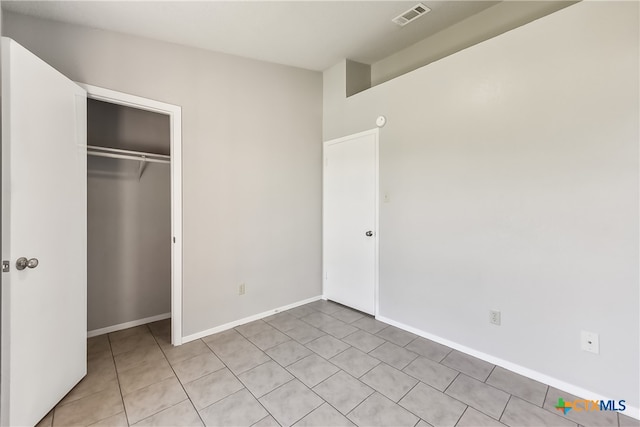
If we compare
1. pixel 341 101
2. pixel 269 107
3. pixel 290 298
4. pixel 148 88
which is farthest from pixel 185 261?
pixel 341 101

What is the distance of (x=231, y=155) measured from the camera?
282cm

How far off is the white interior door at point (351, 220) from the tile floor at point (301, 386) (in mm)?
654

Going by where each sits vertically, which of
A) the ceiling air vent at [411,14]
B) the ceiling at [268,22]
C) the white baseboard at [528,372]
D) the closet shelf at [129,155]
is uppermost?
the ceiling air vent at [411,14]

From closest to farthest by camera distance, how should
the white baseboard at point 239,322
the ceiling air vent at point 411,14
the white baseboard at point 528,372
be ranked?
1. the white baseboard at point 528,372
2. the ceiling air vent at point 411,14
3. the white baseboard at point 239,322

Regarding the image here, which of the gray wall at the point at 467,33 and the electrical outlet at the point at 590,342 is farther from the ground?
the gray wall at the point at 467,33

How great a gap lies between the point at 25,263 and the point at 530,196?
3160mm

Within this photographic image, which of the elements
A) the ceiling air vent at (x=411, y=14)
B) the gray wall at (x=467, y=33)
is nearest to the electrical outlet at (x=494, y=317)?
the gray wall at (x=467, y=33)

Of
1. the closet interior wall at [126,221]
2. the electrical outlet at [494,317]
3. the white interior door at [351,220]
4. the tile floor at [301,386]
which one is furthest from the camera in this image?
the white interior door at [351,220]

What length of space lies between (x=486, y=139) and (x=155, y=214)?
3.29m

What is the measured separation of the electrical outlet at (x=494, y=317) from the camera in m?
2.16

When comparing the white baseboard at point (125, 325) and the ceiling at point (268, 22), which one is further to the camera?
the white baseboard at point (125, 325)

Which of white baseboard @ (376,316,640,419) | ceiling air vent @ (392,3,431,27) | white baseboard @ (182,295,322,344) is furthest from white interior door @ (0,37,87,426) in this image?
white baseboard @ (376,316,640,419)

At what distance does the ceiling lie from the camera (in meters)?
2.00

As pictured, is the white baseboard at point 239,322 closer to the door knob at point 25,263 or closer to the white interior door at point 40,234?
the white interior door at point 40,234
